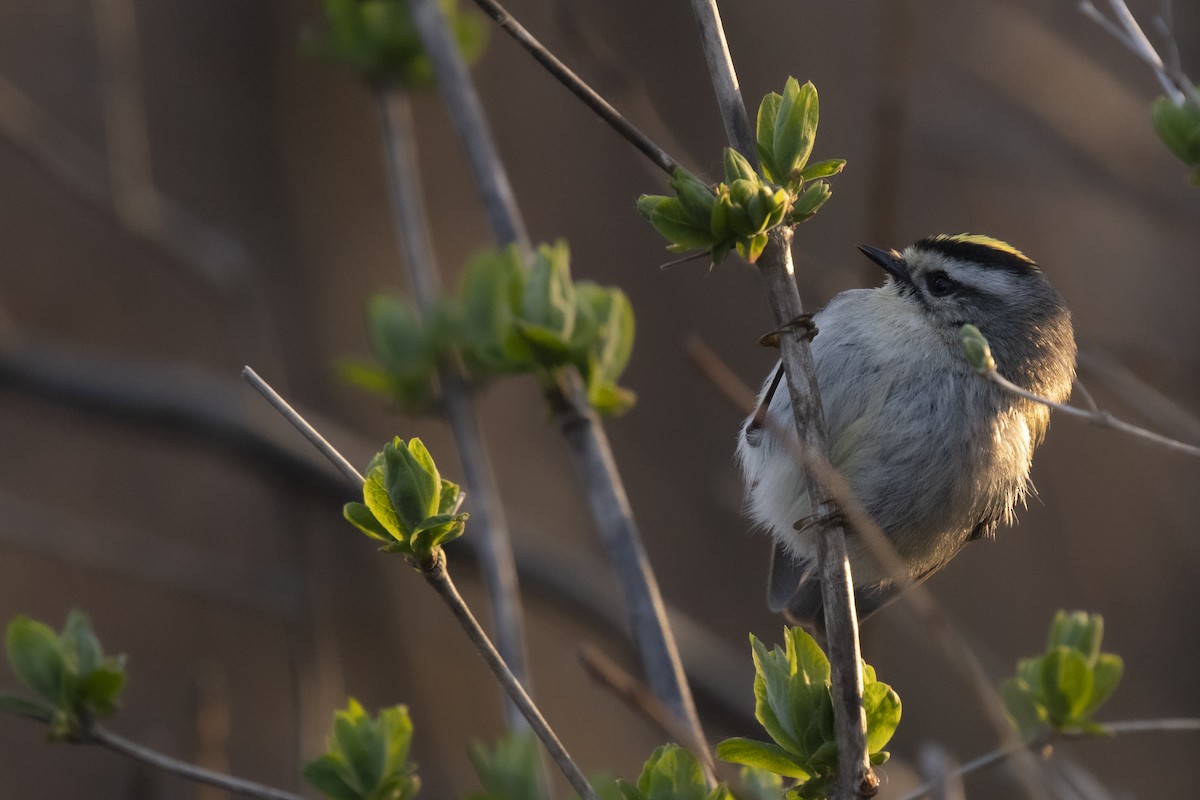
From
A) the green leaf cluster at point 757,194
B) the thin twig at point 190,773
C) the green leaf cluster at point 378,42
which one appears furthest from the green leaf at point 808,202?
the green leaf cluster at point 378,42

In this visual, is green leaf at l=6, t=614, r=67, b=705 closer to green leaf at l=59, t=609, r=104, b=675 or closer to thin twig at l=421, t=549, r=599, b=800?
green leaf at l=59, t=609, r=104, b=675

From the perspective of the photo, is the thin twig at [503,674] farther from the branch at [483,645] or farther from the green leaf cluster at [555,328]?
the green leaf cluster at [555,328]

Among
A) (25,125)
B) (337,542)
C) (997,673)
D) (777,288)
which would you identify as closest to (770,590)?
(997,673)

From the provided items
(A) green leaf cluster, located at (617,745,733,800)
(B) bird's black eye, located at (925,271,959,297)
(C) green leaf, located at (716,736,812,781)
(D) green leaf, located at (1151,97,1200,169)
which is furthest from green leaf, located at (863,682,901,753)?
(B) bird's black eye, located at (925,271,959,297)

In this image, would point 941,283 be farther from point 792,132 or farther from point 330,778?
point 330,778

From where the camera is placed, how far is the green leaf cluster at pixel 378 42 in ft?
8.97

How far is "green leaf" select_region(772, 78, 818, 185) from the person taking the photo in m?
1.46

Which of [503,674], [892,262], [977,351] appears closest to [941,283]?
[892,262]

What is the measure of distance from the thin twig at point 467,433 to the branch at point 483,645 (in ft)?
1.98

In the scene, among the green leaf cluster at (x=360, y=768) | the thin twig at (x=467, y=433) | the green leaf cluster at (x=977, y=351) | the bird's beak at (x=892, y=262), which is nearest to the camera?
the green leaf cluster at (x=977, y=351)

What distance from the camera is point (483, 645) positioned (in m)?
1.28

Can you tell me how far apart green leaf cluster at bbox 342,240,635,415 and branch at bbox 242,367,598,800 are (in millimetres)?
526

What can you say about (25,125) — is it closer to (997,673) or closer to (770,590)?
(770,590)

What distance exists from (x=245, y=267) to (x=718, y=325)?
316cm
